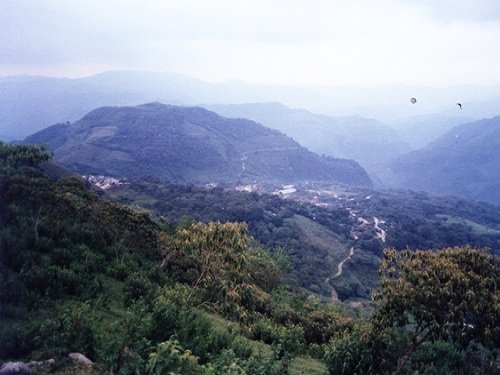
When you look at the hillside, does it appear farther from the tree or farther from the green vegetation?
the tree

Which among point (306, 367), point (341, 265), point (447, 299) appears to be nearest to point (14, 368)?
point (306, 367)

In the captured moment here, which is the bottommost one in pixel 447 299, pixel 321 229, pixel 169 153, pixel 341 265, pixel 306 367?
pixel 341 265

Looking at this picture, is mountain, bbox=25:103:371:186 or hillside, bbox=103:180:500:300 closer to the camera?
hillside, bbox=103:180:500:300

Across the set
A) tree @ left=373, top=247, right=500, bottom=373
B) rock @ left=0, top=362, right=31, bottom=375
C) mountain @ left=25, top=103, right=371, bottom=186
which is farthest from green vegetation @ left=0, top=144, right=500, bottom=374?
mountain @ left=25, top=103, right=371, bottom=186

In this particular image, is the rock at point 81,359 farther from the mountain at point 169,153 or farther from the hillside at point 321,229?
the mountain at point 169,153

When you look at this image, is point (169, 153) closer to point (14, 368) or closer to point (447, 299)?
point (447, 299)

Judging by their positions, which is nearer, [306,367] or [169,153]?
[306,367]
